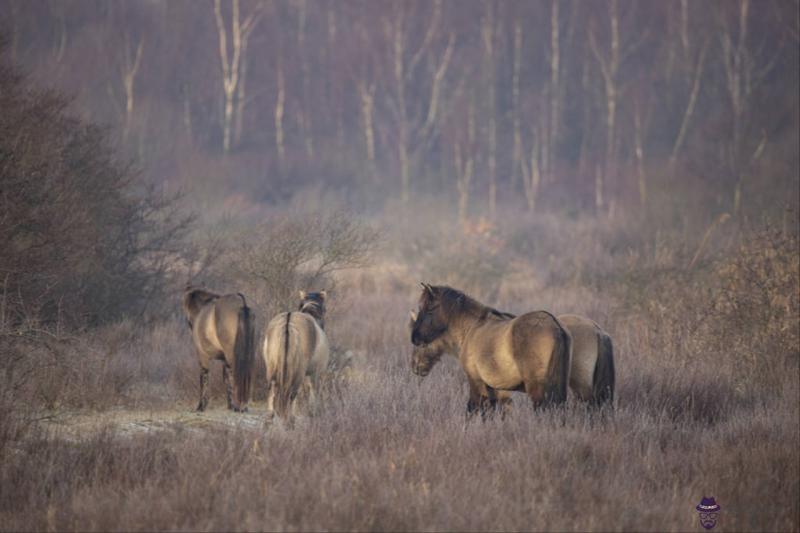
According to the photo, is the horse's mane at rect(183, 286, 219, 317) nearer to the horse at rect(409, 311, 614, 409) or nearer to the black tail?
the black tail

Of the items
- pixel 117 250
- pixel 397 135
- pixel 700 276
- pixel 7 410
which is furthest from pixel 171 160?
pixel 7 410

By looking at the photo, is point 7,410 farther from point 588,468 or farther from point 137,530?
point 588,468

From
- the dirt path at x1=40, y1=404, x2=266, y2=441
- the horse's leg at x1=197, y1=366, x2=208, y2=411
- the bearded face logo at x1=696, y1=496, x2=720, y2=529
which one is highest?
the horse's leg at x1=197, y1=366, x2=208, y2=411

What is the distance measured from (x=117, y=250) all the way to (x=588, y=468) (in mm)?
9417

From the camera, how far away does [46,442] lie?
648 cm

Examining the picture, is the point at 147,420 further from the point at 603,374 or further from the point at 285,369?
the point at 603,374

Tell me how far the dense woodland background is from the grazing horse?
0.30 metres

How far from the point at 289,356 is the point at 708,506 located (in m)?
4.01

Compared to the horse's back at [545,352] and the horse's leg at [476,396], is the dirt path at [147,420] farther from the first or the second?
the horse's back at [545,352]

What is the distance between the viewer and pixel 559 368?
6977mm

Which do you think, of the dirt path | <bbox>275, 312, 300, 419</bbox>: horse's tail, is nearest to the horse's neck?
<bbox>275, 312, 300, 419</bbox>: horse's tail

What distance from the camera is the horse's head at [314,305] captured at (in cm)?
919

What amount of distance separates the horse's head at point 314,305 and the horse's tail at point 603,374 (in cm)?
314

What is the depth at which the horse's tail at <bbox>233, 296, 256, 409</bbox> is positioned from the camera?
872 centimetres
